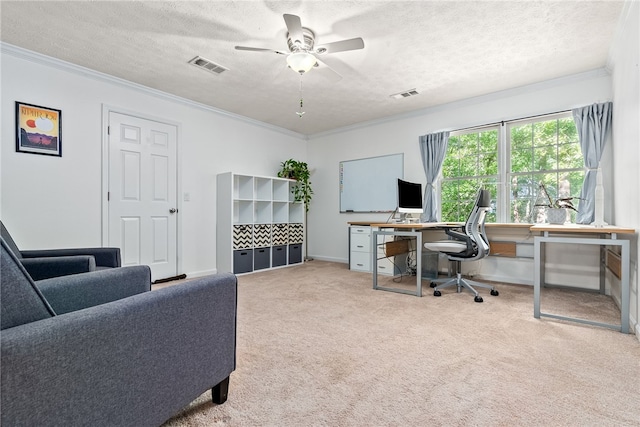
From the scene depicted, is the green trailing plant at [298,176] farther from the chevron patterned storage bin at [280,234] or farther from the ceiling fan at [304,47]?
the ceiling fan at [304,47]

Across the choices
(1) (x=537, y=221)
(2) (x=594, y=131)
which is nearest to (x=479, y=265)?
(1) (x=537, y=221)

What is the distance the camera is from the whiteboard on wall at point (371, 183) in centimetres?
492

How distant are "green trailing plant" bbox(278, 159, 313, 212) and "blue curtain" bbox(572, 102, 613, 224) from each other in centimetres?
389

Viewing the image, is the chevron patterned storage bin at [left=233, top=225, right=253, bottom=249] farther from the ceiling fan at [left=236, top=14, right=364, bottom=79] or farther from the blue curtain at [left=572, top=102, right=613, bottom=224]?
the blue curtain at [left=572, top=102, right=613, bottom=224]

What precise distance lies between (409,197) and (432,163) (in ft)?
2.90

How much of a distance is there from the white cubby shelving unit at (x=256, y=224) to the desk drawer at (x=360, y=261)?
3.71 feet

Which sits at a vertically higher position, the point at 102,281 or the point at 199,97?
the point at 199,97

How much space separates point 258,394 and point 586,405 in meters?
1.49

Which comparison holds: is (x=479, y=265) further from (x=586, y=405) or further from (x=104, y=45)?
(x=104, y=45)

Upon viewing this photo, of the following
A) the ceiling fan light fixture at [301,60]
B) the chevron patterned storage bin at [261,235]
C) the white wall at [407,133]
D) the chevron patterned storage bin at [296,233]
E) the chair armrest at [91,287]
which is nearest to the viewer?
the chair armrest at [91,287]

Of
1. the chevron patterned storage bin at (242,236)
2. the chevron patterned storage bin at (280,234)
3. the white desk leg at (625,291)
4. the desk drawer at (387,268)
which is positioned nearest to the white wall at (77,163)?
the chevron patterned storage bin at (242,236)

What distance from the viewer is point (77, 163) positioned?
324 centimetres

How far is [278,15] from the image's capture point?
2387 millimetres

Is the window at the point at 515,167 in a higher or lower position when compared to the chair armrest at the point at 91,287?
higher
